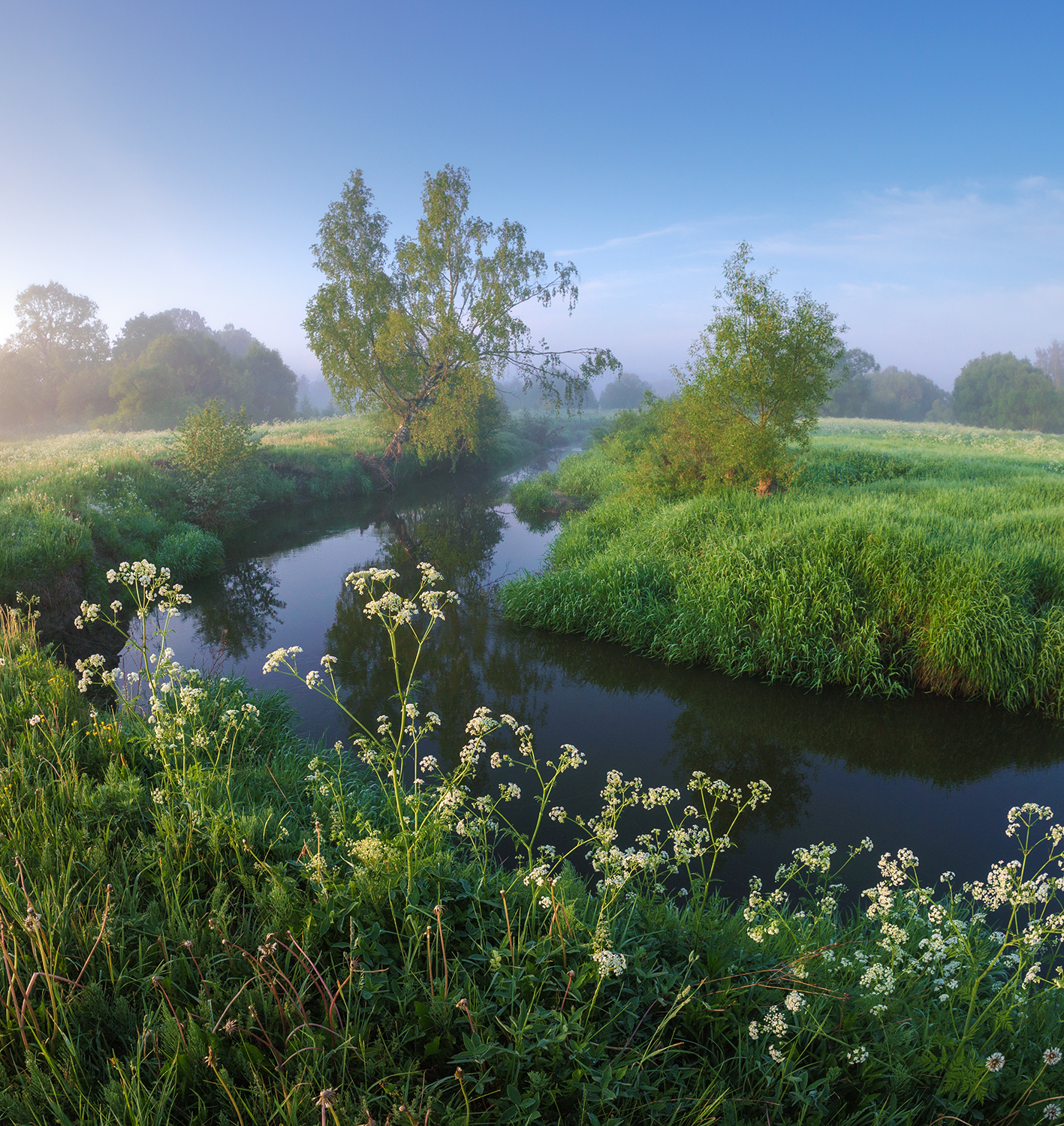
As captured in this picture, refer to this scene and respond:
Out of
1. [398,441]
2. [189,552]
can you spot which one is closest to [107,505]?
[189,552]

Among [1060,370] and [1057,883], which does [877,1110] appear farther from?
[1060,370]

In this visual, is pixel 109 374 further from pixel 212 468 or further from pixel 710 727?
pixel 710 727

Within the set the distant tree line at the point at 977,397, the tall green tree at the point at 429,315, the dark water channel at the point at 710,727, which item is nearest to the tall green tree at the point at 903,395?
the distant tree line at the point at 977,397

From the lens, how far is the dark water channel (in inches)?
233

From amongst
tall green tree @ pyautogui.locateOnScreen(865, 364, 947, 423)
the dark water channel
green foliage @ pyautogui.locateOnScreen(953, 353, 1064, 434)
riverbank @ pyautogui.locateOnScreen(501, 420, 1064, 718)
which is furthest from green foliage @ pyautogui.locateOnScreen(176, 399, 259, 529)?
tall green tree @ pyautogui.locateOnScreen(865, 364, 947, 423)

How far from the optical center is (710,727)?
782 cm

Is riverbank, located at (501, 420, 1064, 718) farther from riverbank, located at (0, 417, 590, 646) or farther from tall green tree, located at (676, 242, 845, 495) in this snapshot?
riverbank, located at (0, 417, 590, 646)

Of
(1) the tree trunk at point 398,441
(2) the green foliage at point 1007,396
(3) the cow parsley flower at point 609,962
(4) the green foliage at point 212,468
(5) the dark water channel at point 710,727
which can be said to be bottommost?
(5) the dark water channel at point 710,727

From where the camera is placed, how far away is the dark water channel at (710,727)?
233 inches

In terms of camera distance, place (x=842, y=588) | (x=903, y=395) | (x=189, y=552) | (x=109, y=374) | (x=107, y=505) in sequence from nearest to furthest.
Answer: (x=842, y=588) → (x=107, y=505) → (x=189, y=552) → (x=109, y=374) → (x=903, y=395)

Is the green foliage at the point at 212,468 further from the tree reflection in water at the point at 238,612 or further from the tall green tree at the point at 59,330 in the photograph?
the tall green tree at the point at 59,330

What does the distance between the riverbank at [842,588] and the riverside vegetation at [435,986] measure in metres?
5.13

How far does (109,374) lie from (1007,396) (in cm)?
10807

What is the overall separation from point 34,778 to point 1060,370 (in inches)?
5886
